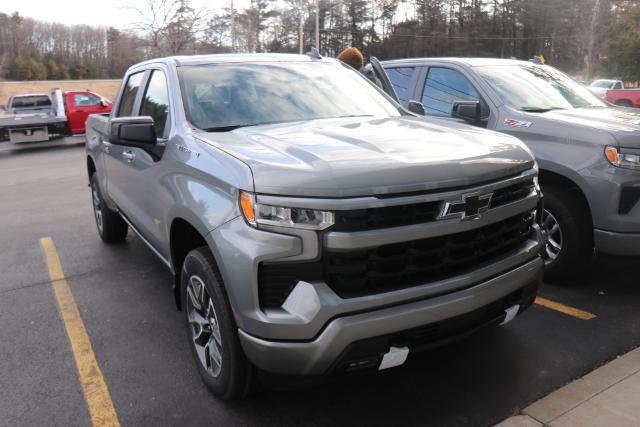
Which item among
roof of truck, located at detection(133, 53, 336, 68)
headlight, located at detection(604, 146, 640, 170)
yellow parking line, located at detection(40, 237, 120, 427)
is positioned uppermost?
roof of truck, located at detection(133, 53, 336, 68)

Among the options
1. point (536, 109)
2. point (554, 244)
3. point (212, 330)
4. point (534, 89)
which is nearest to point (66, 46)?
point (534, 89)

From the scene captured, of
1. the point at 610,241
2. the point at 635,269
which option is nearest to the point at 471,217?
the point at 610,241

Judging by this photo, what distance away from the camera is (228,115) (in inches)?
136

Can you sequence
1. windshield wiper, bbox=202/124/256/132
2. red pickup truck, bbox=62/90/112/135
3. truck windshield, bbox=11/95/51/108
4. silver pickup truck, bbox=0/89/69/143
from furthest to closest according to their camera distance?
1. truck windshield, bbox=11/95/51/108
2. red pickup truck, bbox=62/90/112/135
3. silver pickup truck, bbox=0/89/69/143
4. windshield wiper, bbox=202/124/256/132

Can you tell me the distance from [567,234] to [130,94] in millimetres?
3812

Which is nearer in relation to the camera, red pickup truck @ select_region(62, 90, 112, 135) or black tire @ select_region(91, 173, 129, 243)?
black tire @ select_region(91, 173, 129, 243)

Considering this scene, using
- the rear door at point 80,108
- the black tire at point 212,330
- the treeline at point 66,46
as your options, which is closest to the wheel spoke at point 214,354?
the black tire at point 212,330

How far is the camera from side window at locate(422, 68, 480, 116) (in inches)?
209

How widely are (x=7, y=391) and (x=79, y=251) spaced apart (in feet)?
9.57

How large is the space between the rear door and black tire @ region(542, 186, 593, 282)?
16168 mm

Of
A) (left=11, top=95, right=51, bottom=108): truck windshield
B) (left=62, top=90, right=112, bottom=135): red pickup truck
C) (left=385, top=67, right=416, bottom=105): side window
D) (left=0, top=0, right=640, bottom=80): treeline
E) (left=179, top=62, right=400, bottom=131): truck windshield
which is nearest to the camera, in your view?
(left=179, top=62, right=400, bottom=131): truck windshield

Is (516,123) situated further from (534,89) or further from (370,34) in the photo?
(370,34)

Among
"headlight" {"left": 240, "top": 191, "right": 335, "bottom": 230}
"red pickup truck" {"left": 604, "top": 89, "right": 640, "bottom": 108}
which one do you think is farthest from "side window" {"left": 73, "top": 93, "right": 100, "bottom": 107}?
"red pickup truck" {"left": 604, "top": 89, "right": 640, "bottom": 108}

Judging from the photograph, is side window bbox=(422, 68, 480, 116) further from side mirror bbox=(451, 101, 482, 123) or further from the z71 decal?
the z71 decal
